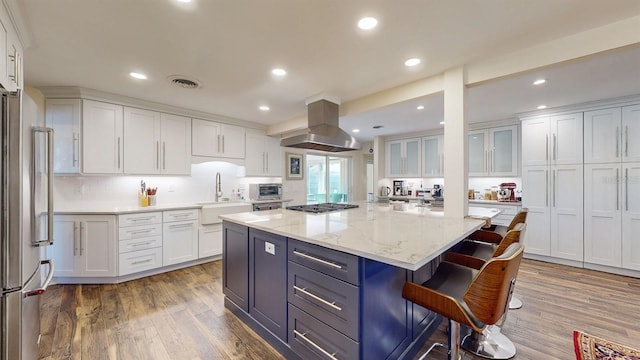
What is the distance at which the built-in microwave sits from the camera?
4.87 m

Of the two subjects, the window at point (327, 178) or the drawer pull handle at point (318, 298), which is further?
the window at point (327, 178)

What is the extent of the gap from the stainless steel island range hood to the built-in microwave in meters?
1.84

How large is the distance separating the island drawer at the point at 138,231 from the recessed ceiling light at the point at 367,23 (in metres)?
3.51

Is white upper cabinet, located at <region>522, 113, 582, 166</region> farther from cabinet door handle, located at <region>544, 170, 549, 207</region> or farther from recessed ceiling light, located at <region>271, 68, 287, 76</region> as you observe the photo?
recessed ceiling light, located at <region>271, 68, 287, 76</region>

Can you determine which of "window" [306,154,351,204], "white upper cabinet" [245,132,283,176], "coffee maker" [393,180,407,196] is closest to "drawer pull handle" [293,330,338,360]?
"white upper cabinet" [245,132,283,176]

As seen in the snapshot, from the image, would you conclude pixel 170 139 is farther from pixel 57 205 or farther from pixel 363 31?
pixel 363 31

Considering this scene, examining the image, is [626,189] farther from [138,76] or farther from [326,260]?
[138,76]

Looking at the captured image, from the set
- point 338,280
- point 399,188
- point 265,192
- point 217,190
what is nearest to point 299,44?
point 338,280

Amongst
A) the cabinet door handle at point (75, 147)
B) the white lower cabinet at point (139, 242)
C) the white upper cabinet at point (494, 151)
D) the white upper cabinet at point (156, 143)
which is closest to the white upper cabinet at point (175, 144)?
the white upper cabinet at point (156, 143)

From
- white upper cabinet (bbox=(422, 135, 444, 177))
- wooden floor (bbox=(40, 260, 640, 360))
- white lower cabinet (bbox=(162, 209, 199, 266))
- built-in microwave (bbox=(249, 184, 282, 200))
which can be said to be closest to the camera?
wooden floor (bbox=(40, 260, 640, 360))

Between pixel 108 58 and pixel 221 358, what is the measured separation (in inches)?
109

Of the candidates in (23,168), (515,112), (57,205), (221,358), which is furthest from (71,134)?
(515,112)

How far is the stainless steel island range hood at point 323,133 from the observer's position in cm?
299

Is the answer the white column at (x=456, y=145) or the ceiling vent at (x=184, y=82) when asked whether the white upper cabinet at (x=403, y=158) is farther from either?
the ceiling vent at (x=184, y=82)
